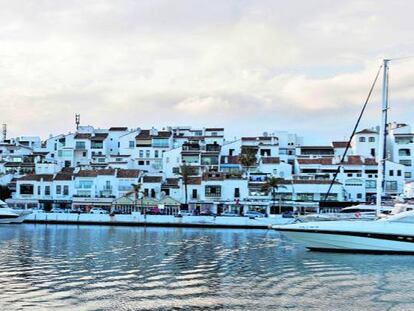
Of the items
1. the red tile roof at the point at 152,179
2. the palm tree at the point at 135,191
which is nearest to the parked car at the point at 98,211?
the palm tree at the point at 135,191

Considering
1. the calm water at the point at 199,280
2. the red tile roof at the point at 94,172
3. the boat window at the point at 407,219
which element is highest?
the red tile roof at the point at 94,172

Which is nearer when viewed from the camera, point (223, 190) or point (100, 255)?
point (100, 255)

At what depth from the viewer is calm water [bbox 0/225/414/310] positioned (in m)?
17.6

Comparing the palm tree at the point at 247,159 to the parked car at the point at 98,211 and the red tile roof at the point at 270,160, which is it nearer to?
the red tile roof at the point at 270,160

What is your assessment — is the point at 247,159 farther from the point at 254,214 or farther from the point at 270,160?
the point at 254,214

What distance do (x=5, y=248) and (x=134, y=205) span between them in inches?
1788

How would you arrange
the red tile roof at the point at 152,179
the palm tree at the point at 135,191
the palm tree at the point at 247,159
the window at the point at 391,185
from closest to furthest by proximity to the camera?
the palm tree at the point at 135,191
the red tile roof at the point at 152,179
the window at the point at 391,185
the palm tree at the point at 247,159

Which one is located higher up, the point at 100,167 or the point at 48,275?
the point at 100,167

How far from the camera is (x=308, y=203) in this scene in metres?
78.9

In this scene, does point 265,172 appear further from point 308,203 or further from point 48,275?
point 48,275

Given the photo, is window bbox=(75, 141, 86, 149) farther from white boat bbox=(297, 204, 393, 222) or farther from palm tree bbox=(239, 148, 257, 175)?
white boat bbox=(297, 204, 393, 222)

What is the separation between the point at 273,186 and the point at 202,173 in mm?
12317

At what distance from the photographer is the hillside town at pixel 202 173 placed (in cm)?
8050

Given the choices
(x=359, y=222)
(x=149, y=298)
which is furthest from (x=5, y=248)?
(x=359, y=222)
